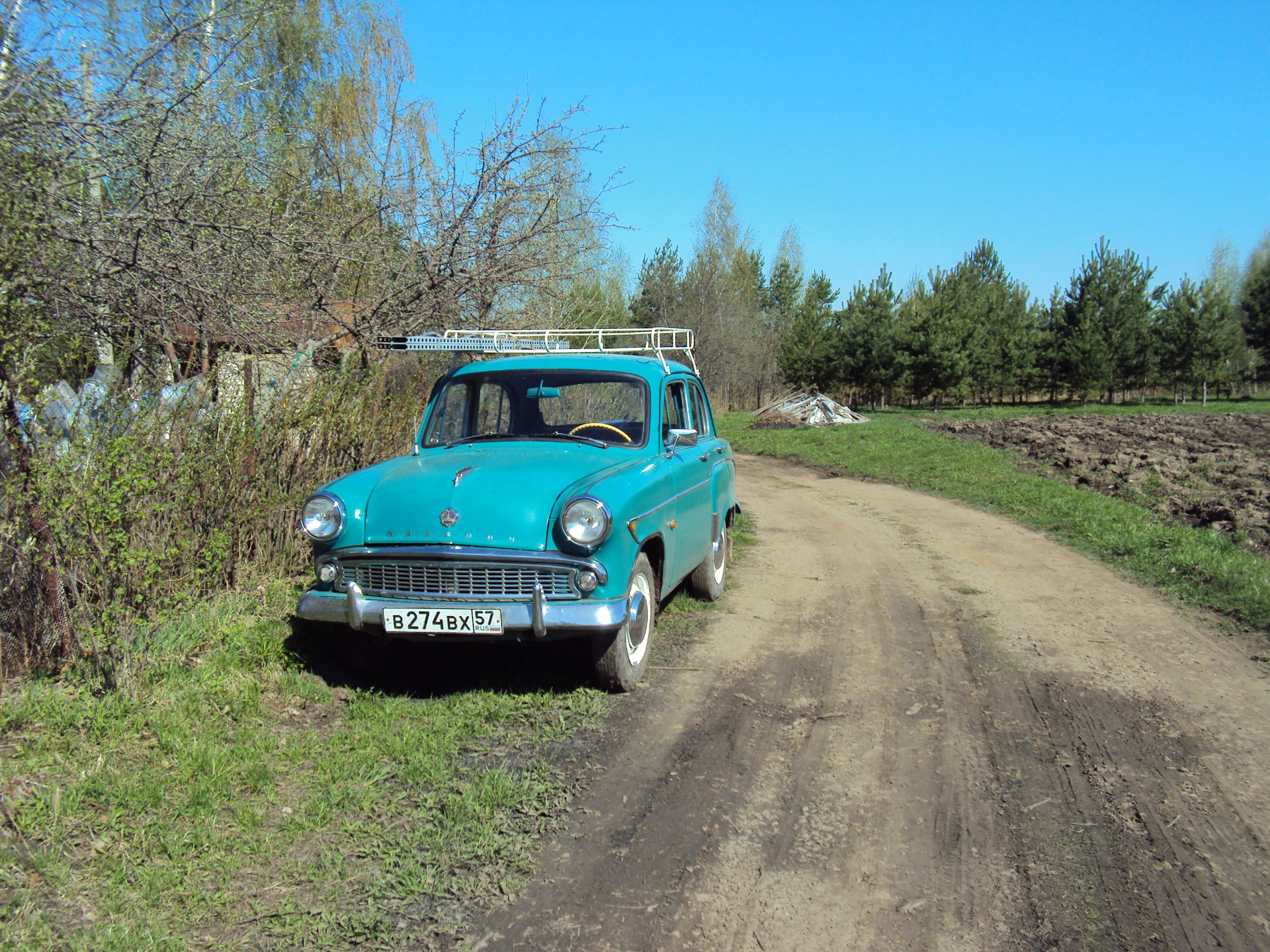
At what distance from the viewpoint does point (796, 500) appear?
13133 mm

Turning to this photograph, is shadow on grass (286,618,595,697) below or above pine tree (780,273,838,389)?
below

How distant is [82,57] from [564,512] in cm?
388

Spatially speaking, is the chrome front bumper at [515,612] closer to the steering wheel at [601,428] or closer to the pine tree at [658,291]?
the steering wheel at [601,428]

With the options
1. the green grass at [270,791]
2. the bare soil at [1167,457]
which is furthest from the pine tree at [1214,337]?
the green grass at [270,791]

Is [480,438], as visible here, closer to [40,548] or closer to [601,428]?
[601,428]

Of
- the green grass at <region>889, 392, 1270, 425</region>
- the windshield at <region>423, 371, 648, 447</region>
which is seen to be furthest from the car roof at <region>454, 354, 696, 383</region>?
the green grass at <region>889, 392, 1270, 425</region>

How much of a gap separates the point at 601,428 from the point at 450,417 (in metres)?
1.06

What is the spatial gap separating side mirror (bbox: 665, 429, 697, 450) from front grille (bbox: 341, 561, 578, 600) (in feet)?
5.36

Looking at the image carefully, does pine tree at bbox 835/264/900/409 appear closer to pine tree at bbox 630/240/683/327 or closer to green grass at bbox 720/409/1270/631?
pine tree at bbox 630/240/683/327

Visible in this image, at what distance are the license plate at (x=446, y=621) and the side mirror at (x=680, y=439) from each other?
192 cm

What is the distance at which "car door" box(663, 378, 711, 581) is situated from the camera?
5695 mm

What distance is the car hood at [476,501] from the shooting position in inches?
175

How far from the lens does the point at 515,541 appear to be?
4.41 metres

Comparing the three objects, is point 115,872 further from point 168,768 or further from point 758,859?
point 758,859
